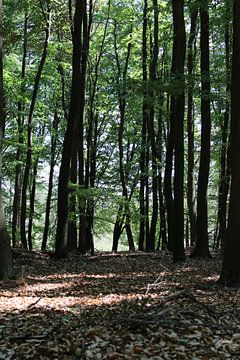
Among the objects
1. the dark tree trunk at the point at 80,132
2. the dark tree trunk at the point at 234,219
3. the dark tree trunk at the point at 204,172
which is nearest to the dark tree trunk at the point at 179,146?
the dark tree trunk at the point at 204,172

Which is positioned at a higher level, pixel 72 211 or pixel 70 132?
pixel 70 132

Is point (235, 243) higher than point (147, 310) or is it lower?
higher

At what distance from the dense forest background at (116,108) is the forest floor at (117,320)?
462 centimetres

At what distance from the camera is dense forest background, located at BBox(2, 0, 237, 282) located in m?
13.5

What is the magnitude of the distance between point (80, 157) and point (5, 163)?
5.29 m

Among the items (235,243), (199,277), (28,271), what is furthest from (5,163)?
(235,243)

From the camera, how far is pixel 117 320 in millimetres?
5461

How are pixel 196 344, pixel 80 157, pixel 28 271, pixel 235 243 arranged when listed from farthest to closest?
pixel 80 157 < pixel 28 271 < pixel 235 243 < pixel 196 344

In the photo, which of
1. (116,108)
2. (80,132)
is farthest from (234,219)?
(116,108)

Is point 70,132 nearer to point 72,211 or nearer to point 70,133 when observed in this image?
point 70,133

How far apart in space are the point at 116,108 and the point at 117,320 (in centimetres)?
2158

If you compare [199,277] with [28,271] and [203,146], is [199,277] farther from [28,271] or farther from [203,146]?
[203,146]

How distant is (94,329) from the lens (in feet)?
17.1

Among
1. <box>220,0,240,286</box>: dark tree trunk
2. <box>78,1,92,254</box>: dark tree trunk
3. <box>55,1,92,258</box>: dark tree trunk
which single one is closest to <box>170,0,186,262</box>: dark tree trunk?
<box>55,1,92,258</box>: dark tree trunk
